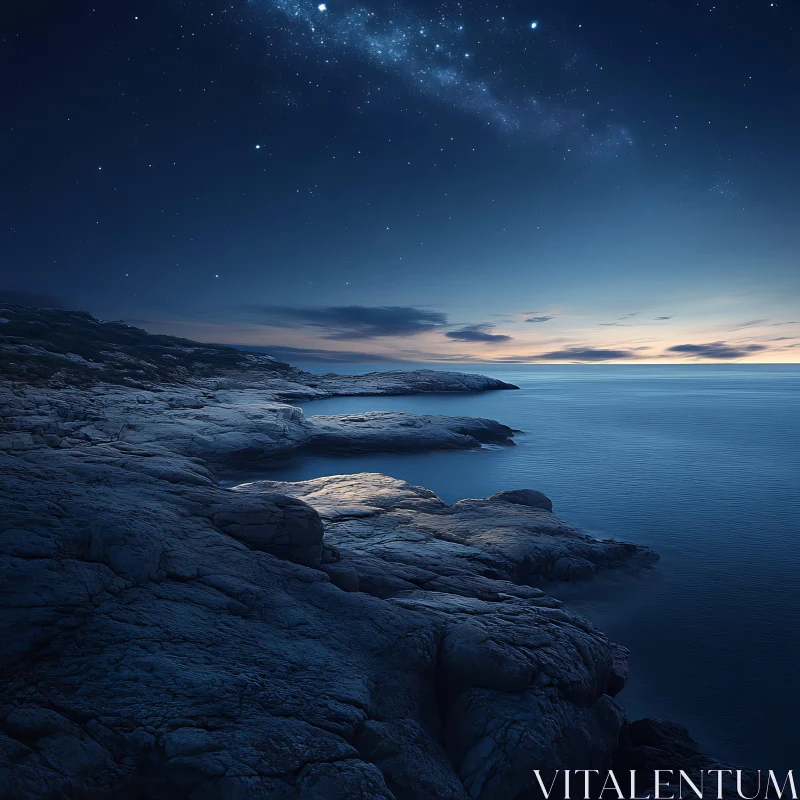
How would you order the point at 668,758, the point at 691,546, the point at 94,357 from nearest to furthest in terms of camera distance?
the point at 668,758, the point at 691,546, the point at 94,357

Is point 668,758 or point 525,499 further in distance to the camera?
point 525,499

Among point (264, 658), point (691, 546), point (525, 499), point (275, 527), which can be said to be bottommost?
point (691, 546)

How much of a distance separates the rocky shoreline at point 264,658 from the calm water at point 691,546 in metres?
2.14

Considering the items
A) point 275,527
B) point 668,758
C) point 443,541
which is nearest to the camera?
point 668,758

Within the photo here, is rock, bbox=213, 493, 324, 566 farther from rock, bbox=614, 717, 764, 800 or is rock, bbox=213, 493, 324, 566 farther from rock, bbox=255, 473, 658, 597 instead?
rock, bbox=614, 717, 764, 800

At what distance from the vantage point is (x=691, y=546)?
21.0 m

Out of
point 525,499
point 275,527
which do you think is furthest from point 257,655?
point 525,499

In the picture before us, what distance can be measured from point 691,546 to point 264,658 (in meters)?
22.0

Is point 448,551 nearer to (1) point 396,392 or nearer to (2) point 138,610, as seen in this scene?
(2) point 138,610

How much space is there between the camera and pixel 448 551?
44.2 feet

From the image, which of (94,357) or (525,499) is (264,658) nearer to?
(525,499)

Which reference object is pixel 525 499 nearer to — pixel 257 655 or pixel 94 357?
pixel 257 655

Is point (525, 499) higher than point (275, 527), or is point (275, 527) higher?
point (275, 527)

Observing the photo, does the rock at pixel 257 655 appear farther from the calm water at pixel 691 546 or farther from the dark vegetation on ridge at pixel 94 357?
the dark vegetation on ridge at pixel 94 357
